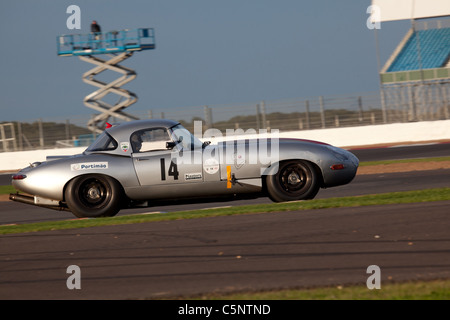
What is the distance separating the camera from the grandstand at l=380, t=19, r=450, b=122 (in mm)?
25578

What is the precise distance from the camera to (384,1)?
38.7m

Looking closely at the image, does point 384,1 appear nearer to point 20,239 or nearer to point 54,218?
point 54,218

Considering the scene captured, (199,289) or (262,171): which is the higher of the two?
(262,171)

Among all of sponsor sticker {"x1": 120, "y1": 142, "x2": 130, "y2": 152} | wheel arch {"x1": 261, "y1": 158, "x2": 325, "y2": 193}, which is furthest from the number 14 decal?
wheel arch {"x1": 261, "y1": 158, "x2": 325, "y2": 193}

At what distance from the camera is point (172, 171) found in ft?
32.9

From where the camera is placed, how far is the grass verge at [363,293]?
489 cm

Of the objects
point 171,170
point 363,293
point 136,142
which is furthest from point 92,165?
point 363,293

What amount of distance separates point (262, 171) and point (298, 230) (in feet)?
8.59

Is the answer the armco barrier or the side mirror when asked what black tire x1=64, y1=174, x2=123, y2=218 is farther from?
the armco barrier

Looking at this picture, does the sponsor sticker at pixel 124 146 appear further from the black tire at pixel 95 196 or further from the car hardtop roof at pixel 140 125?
the black tire at pixel 95 196

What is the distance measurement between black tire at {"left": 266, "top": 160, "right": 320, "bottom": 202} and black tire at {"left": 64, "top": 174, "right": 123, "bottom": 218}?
86.9 inches

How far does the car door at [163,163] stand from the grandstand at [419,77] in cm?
1608

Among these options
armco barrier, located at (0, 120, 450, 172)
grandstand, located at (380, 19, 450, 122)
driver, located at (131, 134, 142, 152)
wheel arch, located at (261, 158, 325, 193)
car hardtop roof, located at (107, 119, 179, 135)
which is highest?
grandstand, located at (380, 19, 450, 122)
